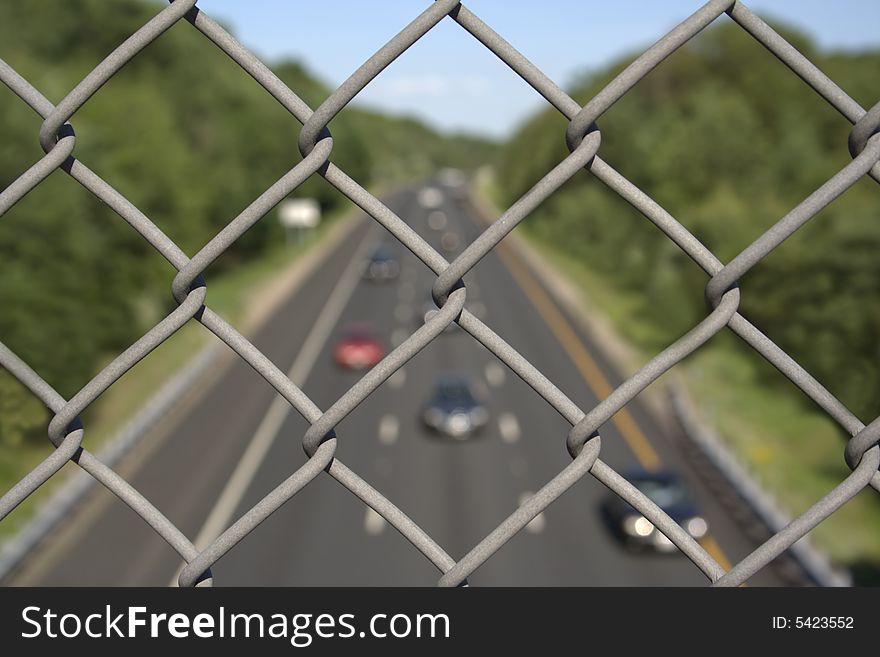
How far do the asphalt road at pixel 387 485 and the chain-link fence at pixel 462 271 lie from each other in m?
10.7

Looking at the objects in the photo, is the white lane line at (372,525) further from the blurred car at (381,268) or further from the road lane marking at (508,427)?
the blurred car at (381,268)

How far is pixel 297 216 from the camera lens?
197 ft

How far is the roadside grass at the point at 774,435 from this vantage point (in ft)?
64.4

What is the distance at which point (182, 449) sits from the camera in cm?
2633

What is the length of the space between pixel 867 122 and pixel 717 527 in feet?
68.1

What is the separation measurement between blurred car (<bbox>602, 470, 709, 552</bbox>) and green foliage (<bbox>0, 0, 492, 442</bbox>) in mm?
9218

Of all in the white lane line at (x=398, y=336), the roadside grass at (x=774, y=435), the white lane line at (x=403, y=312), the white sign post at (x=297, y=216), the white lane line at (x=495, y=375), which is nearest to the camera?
the roadside grass at (x=774, y=435)

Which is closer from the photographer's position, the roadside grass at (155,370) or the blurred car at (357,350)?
the roadside grass at (155,370)

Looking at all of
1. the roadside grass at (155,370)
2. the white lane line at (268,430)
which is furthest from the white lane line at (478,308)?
the roadside grass at (155,370)

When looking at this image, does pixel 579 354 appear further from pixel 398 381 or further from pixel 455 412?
pixel 455 412

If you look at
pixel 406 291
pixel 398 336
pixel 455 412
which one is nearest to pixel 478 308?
pixel 398 336

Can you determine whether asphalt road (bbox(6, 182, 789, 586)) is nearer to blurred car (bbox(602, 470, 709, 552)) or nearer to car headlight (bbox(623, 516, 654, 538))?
blurred car (bbox(602, 470, 709, 552))
